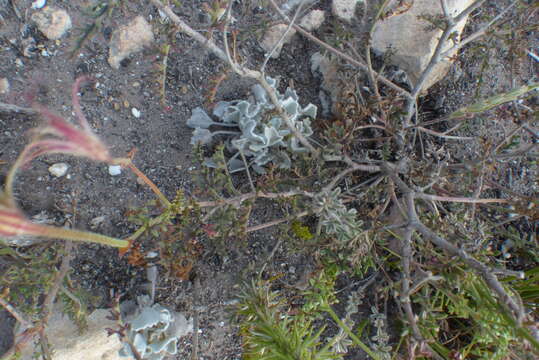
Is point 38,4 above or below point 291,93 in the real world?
above

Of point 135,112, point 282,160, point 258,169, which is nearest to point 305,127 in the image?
point 282,160

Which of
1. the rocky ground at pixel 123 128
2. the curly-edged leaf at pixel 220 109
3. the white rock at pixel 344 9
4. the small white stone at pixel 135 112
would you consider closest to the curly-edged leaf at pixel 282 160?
the rocky ground at pixel 123 128

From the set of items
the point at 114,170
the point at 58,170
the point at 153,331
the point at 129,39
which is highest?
the point at 129,39

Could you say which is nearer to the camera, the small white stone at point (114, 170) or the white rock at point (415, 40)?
the small white stone at point (114, 170)

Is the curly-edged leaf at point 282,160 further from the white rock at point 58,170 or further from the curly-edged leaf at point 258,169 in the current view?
the white rock at point 58,170

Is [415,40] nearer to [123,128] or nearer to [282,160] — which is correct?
[282,160]

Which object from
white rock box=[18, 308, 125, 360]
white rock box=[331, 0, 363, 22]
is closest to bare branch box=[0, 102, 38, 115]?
white rock box=[18, 308, 125, 360]

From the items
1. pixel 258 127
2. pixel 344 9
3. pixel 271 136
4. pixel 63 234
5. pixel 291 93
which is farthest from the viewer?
pixel 344 9
